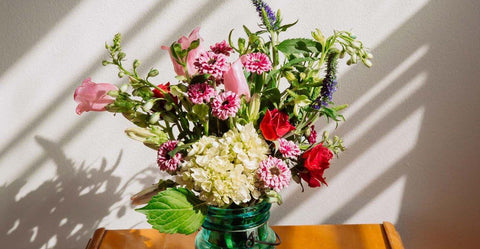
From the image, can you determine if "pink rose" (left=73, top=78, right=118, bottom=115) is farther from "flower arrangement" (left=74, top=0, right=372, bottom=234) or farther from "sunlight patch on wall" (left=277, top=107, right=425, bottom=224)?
"sunlight patch on wall" (left=277, top=107, right=425, bottom=224)

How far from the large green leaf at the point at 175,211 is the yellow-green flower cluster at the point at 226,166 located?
28 mm

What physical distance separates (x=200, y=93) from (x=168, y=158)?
0.14 meters

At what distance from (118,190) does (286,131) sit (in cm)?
68

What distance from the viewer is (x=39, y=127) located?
4.31 feet

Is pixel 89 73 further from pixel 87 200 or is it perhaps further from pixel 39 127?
pixel 87 200

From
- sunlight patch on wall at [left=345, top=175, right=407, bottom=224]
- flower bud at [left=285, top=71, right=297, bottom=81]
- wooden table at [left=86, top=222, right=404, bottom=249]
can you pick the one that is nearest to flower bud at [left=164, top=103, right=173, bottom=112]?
flower bud at [left=285, top=71, right=297, bottom=81]

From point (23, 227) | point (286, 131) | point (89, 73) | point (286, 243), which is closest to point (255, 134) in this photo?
point (286, 131)

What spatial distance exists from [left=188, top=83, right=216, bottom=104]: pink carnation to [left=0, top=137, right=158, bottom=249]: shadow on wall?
56cm

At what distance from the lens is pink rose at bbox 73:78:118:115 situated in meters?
0.90

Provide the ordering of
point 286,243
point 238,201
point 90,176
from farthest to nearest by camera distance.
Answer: point 90,176 < point 286,243 < point 238,201

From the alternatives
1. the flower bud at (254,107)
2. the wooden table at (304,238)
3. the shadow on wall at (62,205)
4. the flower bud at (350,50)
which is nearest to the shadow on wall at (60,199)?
the shadow on wall at (62,205)

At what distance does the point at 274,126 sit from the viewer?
866 millimetres

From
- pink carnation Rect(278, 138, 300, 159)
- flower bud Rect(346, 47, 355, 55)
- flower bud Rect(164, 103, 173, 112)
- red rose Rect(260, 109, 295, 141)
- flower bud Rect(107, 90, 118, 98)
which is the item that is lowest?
pink carnation Rect(278, 138, 300, 159)

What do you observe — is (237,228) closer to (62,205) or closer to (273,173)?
(273,173)
